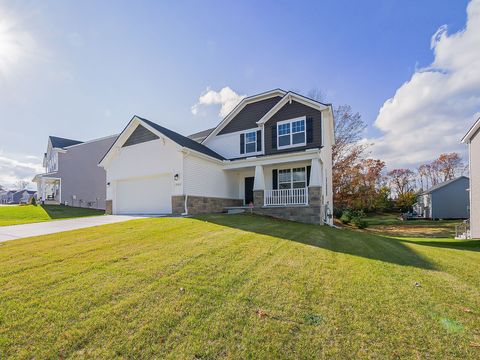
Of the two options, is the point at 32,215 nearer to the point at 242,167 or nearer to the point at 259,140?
the point at 242,167

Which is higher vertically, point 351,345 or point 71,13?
point 71,13

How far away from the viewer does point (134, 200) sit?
14.9m

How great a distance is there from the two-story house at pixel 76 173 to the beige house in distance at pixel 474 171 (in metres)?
27.2

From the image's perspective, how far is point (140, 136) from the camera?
48.2 feet

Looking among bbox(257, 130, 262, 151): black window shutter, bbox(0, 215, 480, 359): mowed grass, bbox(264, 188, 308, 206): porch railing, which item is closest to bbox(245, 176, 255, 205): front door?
bbox(257, 130, 262, 151): black window shutter

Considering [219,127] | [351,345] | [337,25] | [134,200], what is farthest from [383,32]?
[134,200]

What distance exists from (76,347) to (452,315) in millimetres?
4502

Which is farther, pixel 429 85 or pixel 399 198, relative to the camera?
pixel 399 198

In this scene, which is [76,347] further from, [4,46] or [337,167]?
[337,167]

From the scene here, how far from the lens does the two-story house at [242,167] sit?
1292cm

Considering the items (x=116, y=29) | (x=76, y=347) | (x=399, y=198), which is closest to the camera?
(x=76, y=347)

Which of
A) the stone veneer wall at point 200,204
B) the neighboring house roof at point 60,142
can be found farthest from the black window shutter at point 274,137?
the neighboring house roof at point 60,142

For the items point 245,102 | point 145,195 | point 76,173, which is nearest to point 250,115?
point 245,102

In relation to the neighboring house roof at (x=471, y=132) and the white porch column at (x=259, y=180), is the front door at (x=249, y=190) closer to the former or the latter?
the white porch column at (x=259, y=180)
